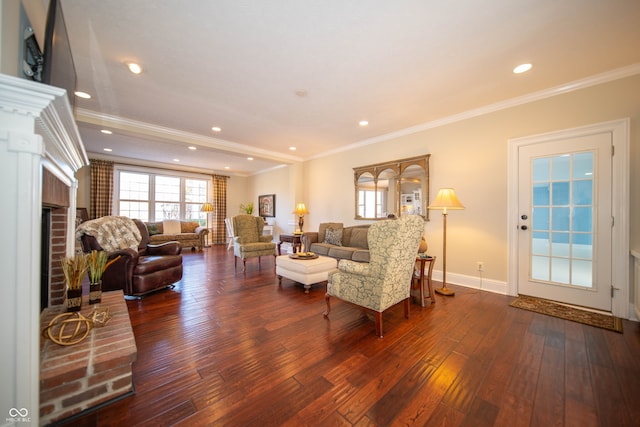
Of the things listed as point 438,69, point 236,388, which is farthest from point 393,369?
point 438,69

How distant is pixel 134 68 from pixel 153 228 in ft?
17.8

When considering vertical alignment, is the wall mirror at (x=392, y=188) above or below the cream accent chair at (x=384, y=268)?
above

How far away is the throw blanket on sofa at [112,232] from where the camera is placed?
9.27 ft

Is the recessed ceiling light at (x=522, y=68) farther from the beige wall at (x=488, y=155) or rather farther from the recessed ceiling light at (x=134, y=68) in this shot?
the recessed ceiling light at (x=134, y=68)

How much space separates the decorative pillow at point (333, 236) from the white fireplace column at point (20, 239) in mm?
4036

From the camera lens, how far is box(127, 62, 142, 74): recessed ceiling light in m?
2.39

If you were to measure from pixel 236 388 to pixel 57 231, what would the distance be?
215cm

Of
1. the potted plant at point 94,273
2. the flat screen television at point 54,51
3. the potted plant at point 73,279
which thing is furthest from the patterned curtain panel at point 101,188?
the flat screen television at point 54,51

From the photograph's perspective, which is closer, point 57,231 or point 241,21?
point 241,21

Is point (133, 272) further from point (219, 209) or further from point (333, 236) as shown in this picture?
point (219, 209)

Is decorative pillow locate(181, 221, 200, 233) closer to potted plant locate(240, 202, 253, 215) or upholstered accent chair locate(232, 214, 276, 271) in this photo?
potted plant locate(240, 202, 253, 215)

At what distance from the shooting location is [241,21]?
1848 millimetres

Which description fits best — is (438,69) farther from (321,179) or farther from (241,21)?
(321,179)

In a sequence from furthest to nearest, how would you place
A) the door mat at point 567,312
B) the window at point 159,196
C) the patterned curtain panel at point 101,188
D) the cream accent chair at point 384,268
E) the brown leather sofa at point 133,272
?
the window at point 159,196 → the patterned curtain panel at point 101,188 → the brown leather sofa at point 133,272 → the door mat at point 567,312 → the cream accent chair at point 384,268
